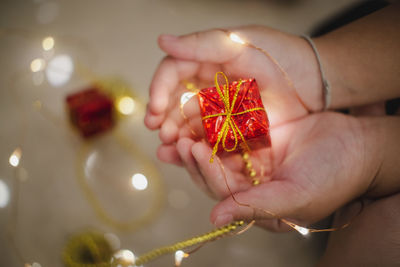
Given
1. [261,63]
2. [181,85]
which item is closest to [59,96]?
[181,85]

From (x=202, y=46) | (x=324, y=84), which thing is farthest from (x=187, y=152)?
(x=324, y=84)

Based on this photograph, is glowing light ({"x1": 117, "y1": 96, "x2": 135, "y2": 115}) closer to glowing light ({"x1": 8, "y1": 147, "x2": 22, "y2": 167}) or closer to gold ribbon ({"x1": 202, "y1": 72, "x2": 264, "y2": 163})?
glowing light ({"x1": 8, "y1": 147, "x2": 22, "y2": 167})

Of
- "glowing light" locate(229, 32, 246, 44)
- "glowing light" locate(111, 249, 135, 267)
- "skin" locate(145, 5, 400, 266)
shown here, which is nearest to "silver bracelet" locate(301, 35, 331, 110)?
"skin" locate(145, 5, 400, 266)

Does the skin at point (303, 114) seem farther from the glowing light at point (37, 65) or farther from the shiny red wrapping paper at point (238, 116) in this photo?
the glowing light at point (37, 65)

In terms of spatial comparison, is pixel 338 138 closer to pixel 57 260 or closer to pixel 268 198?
pixel 268 198

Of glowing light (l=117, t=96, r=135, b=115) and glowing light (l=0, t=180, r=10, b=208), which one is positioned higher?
glowing light (l=117, t=96, r=135, b=115)

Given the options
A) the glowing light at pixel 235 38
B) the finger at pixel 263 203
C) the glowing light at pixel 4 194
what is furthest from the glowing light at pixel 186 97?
the glowing light at pixel 4 194
